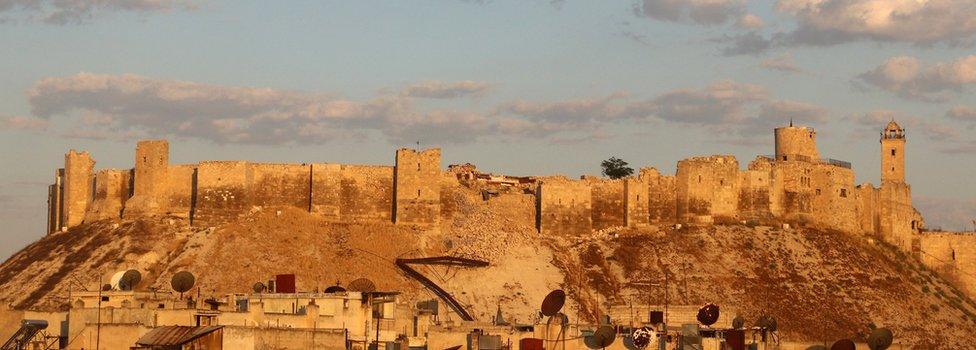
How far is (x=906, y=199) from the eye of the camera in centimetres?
9100

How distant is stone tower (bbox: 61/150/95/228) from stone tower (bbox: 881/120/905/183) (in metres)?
34.4

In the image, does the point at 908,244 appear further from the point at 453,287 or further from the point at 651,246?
the point at 453,287

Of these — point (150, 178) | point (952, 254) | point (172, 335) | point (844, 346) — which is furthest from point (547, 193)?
point (172, 335)

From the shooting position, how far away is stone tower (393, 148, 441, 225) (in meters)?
82.7

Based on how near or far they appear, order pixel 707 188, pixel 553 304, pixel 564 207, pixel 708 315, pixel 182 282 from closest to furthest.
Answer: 1. pixel 553 304
2. pixel 708 315
3. pixel 182 282
4. pixel 564 207
5. pixel 707 188

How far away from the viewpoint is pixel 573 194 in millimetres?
85812

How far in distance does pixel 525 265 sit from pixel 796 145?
16041mm

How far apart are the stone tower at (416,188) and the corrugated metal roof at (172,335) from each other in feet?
130

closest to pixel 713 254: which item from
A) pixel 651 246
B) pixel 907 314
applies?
pixel 651 246

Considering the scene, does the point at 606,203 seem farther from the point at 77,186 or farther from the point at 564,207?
the point at 77,186

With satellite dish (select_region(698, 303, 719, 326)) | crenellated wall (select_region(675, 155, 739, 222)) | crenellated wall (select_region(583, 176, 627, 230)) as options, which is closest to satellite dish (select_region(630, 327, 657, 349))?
satellite dish (select_region(698, 303, 719, 326))

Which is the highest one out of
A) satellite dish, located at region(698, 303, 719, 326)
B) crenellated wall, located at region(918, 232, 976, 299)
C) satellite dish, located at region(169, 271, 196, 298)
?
crenellated wall, located at region(918, 232, 976, 299)

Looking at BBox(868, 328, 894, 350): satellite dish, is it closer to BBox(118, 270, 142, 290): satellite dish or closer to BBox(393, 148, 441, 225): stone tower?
BBox(118, 270, 142, 290): satellite dish

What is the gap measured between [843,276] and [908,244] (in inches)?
304
